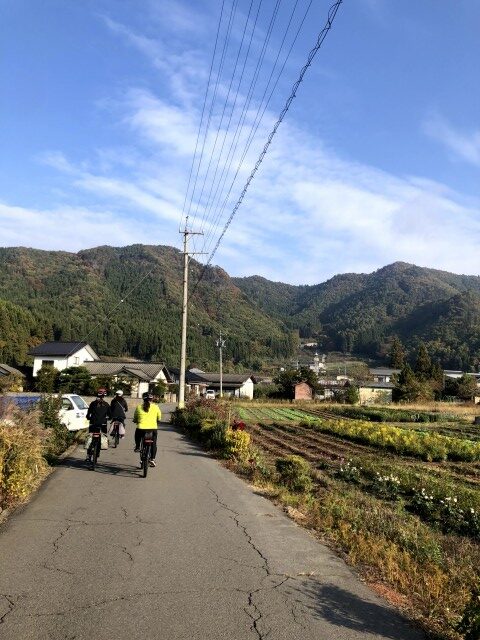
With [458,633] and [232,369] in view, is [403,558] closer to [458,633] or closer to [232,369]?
[458,633]

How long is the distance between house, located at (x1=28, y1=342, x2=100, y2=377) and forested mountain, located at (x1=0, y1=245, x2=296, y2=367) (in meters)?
10.9

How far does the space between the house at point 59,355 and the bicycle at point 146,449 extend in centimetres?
6200

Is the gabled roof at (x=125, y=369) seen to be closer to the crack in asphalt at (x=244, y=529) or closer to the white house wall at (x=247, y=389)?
the white house wall at (x=247, y=389)

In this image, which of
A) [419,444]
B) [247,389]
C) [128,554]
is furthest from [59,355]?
[128,554]

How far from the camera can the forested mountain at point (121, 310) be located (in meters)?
108

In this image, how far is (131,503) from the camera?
8773 millimetres

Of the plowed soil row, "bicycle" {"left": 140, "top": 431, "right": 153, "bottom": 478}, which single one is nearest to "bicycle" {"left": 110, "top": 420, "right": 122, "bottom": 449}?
"bicycle" {"left": 140, "top": 431, "right": 153, "bottom": 478}

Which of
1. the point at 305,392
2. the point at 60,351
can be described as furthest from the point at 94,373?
the point at 305,392

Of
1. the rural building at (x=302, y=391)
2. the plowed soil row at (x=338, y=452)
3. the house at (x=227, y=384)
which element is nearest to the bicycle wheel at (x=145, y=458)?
the plowed soil row at (x=338, y=452)

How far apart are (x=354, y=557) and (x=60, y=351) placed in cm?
7068

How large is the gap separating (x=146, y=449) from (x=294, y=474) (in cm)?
308

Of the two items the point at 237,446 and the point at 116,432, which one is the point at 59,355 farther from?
the point at 237,446

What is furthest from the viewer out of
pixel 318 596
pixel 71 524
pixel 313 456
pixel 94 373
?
pixel 94 373

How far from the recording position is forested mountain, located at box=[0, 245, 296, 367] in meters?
108
